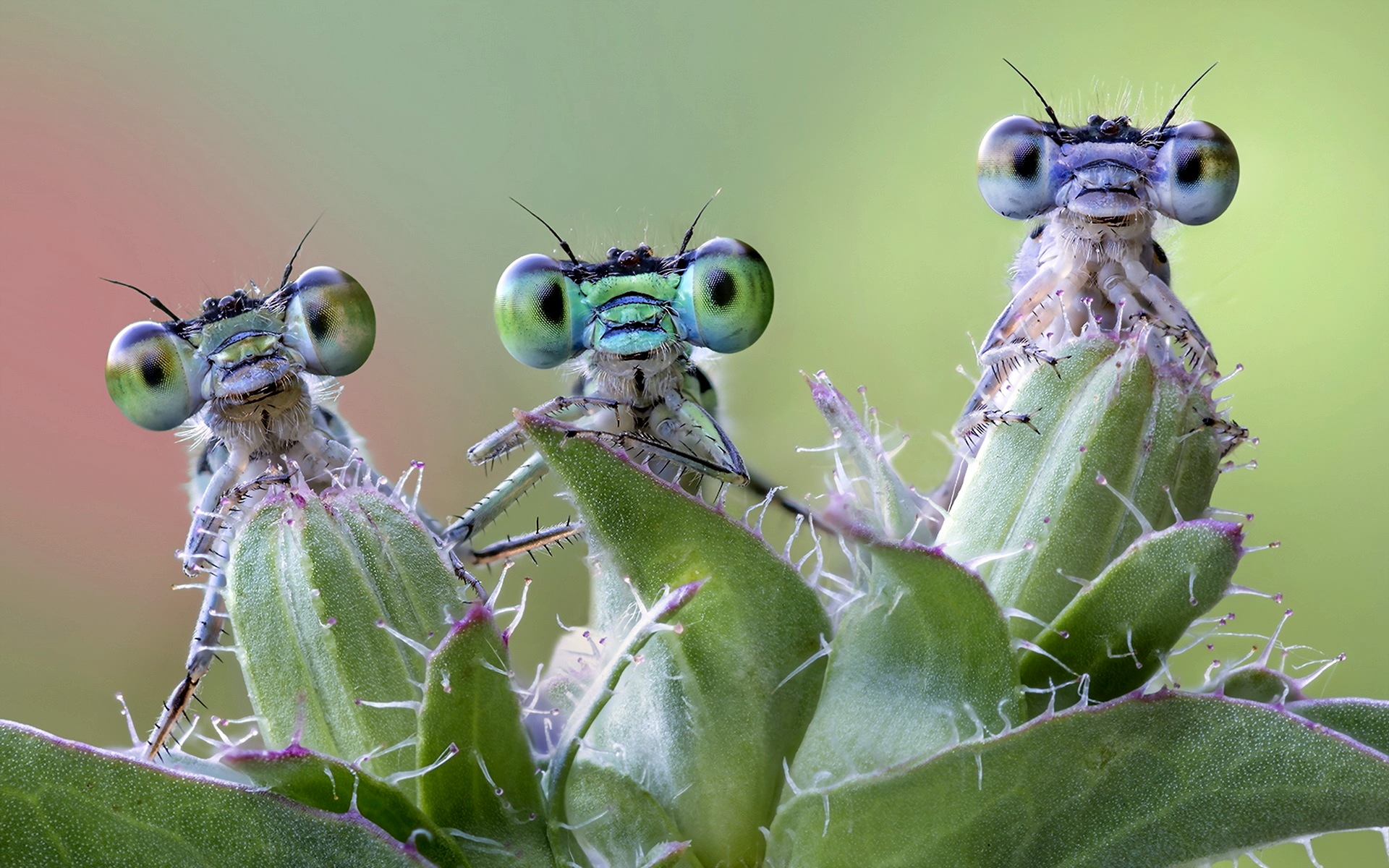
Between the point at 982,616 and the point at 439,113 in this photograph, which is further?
the point at 439,113

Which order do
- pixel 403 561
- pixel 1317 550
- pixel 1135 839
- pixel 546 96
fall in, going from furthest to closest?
1. pixel 546 96
2. pixel 1317 550
3. pixel 403 561
4. pixel 1135 839

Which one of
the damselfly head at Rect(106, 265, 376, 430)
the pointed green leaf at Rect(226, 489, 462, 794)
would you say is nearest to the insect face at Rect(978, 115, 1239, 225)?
the damselfly head at Rect(106, 265, 376, 430)

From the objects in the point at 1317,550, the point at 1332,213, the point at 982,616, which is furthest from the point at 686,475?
the point at 1332,213

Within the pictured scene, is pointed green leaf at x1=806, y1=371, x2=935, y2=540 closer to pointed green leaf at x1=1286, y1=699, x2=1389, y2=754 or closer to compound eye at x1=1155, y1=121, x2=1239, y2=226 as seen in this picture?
pointed green leaf at x1=1286, y1=699, x2=1389, y2=754

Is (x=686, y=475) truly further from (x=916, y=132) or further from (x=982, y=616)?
(x=916, y=132)

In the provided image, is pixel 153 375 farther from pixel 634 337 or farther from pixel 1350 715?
pixel 1350 715
